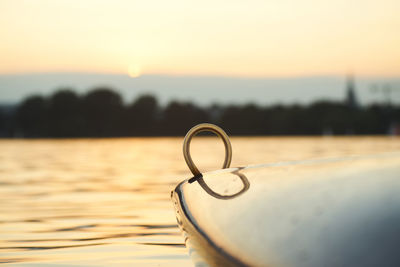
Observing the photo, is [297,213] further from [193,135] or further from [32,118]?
[32,118]

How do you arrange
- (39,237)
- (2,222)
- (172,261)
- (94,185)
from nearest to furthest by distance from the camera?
(172,261) → (39,237) → (2,222) → (94,185)

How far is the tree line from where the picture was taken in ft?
448

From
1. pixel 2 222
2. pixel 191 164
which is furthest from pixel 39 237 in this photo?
pixel 191 164

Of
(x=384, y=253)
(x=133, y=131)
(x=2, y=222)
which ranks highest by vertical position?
(x=133, y=131)

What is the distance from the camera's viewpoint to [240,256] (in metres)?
3.36

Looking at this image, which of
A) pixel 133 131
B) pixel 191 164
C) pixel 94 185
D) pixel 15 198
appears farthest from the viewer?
pixel 133 131

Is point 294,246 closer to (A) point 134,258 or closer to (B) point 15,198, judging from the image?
(A) point 134,258

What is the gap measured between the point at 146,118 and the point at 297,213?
453 ft

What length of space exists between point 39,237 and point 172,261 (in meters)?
1.92

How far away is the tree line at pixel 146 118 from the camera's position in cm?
13662

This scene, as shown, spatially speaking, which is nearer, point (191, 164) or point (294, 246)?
point (294, 246)

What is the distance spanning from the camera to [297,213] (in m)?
3.36

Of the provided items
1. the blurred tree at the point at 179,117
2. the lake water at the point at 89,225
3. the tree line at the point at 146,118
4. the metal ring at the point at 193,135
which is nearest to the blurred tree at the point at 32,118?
the tree line at the point at 146,118

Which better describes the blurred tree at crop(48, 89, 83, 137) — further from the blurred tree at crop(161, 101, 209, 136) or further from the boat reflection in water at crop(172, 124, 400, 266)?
the boat reflection in water at crop(172, 124, 400, 266)
